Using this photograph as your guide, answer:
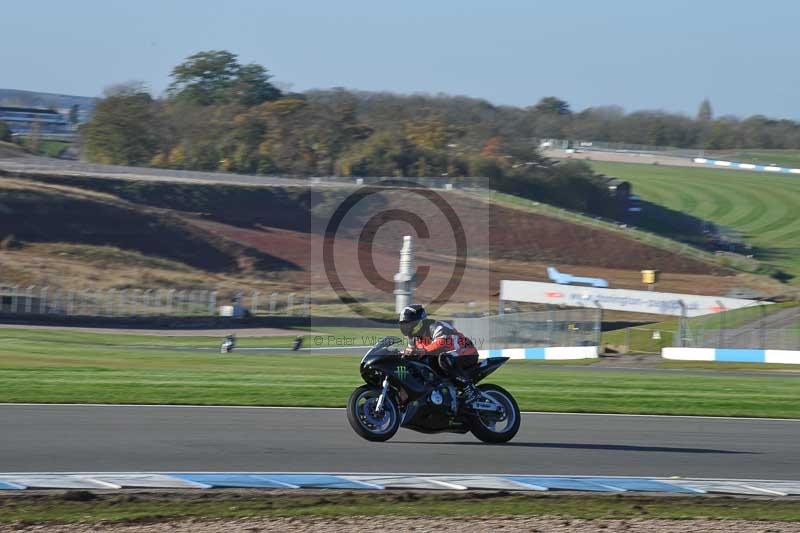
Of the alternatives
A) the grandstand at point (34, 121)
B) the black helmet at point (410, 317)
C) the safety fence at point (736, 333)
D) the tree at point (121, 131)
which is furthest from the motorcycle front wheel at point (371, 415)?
the grandstand at point (34, 121)

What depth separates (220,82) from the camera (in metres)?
99.9

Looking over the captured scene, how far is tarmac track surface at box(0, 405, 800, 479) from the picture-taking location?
10.5m

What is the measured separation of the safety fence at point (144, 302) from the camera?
45812mm

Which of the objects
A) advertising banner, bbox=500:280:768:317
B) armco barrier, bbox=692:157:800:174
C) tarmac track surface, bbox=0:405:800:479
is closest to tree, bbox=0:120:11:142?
advertising banner, bbox=500:280:768:317

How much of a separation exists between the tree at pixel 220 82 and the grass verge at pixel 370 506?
88623 millimetres

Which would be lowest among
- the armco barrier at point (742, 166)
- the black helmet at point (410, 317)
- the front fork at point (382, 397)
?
the front fork at point (382, 397)

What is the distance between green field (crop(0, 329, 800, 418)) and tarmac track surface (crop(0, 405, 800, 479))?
1.53 m

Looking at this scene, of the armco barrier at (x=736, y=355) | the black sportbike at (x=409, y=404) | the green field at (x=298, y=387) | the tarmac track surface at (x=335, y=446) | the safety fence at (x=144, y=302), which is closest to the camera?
the tarmac track surface at (x=335, y=446)

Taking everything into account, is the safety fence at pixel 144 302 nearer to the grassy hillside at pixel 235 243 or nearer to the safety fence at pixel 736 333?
the grassy hillside at pixel 235 243

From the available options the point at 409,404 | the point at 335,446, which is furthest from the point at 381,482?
the point at 409,404

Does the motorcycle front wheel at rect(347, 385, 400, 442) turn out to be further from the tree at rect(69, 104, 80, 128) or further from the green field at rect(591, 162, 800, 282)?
the tree at rect(69, 104, 80, 128)

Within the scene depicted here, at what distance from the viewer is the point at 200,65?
10062cm

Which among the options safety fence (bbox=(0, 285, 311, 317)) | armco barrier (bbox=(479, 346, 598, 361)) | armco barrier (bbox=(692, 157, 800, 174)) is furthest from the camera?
armco barrier (bbox=(692, 157, 800, 174))

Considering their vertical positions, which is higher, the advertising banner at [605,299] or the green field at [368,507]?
the advertising banner at [605,299]
